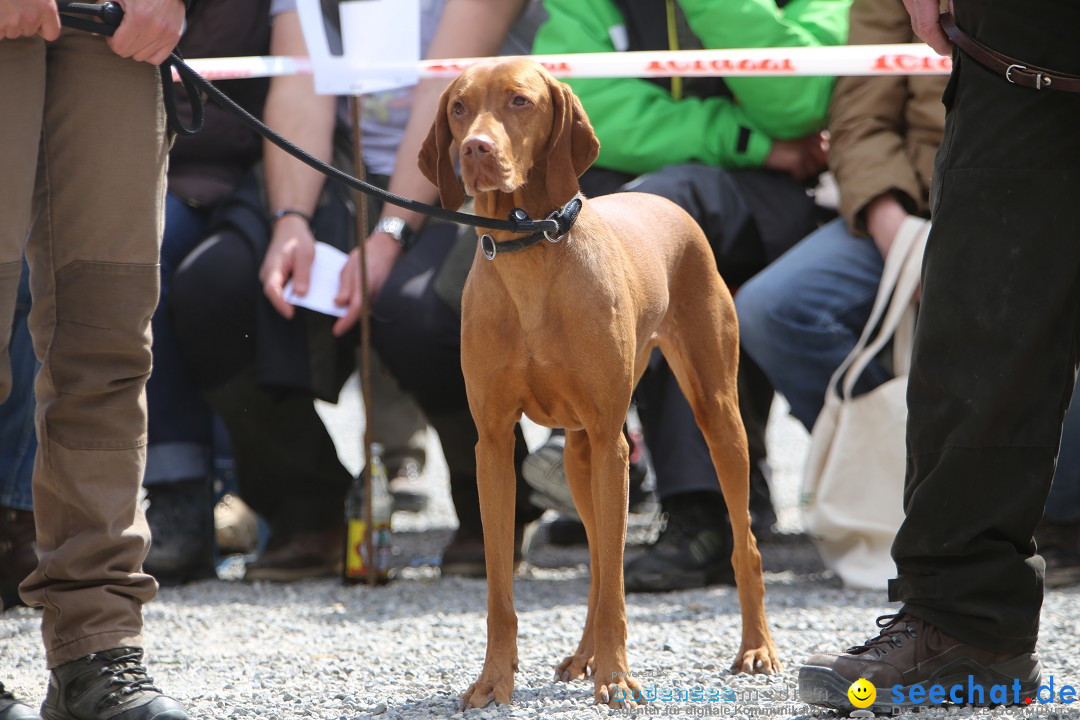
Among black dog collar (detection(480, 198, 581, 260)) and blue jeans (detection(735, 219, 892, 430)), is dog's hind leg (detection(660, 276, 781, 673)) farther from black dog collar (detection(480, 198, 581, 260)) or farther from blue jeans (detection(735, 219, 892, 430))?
blue jeans (detection(735, 219, 892, 430))

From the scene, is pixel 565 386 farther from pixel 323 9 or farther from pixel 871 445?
pixel 323 9

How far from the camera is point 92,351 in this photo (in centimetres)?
257

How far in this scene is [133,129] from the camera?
8.46 feet

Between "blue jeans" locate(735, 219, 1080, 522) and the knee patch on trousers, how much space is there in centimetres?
245

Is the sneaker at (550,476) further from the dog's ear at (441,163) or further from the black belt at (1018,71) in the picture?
the black belt at (1018,71)

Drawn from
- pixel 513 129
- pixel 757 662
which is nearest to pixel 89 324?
pixel 513 129

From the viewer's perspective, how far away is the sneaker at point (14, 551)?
409 centimetres

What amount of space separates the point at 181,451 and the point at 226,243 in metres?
0.81

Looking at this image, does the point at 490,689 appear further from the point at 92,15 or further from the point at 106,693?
the point at 92,15

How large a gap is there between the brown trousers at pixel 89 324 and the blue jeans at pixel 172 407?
1.91 meters

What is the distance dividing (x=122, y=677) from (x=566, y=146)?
152 centimetres

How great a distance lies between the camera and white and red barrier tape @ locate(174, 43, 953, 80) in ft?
14.1

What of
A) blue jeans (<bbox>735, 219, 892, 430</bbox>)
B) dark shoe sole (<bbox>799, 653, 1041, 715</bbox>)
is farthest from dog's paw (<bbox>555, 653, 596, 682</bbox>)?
blue jeans (<bbox>735, 219, 892, 430</bbox>)

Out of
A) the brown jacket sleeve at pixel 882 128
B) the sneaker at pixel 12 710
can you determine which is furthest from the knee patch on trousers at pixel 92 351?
the brown jacket sleeve at pixel 882 128
